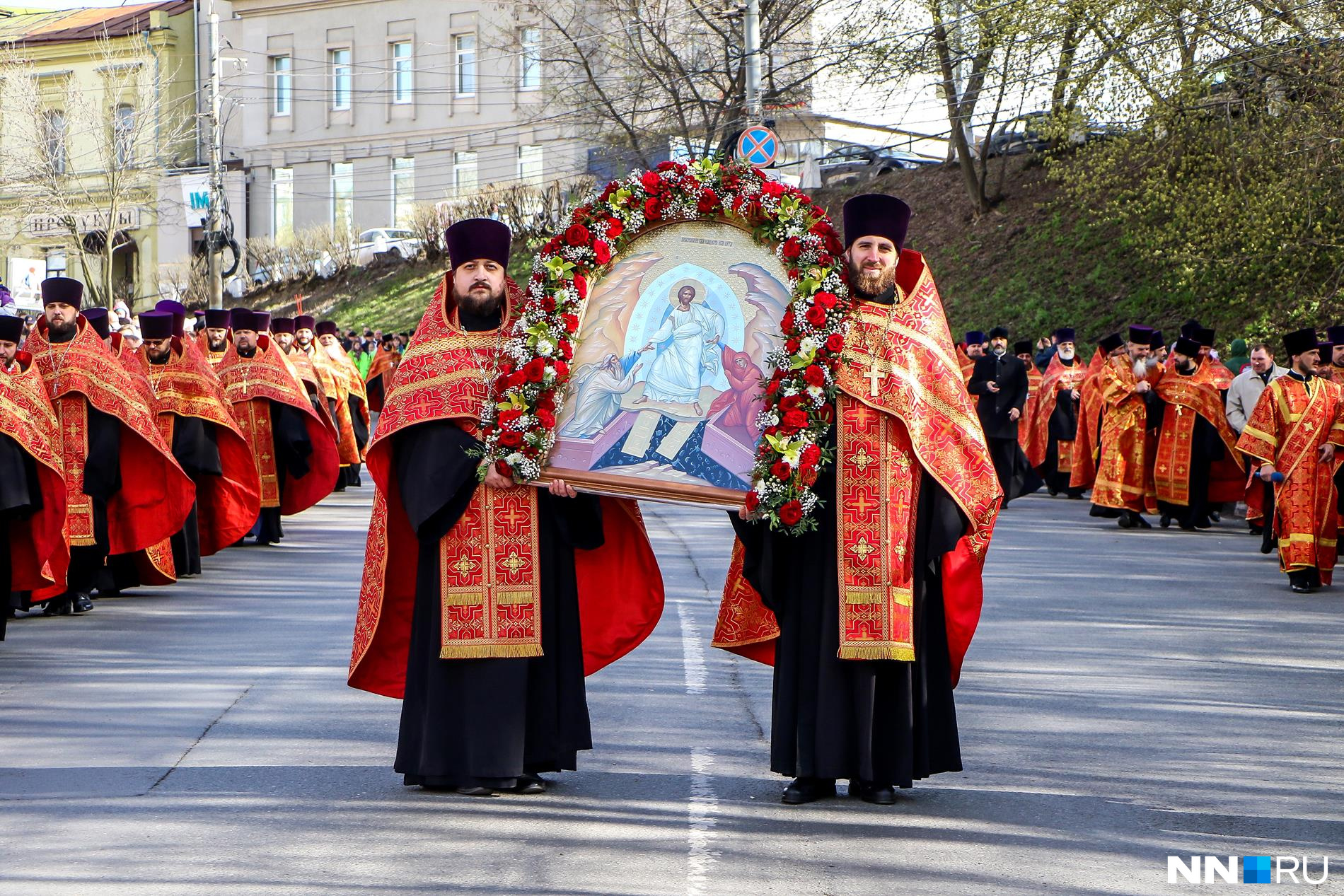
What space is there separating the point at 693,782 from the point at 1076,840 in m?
1.56

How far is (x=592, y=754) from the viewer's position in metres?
7.48

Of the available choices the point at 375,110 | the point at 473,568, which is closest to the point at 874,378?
the point at 473,568

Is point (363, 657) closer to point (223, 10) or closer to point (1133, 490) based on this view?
point (1133, 490)

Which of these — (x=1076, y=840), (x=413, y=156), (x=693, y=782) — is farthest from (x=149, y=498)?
(x=413, y=156)

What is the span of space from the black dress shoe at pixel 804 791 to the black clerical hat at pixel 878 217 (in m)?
2.03

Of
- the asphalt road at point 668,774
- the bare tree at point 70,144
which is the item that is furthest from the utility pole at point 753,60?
the bare tree at point 70,144

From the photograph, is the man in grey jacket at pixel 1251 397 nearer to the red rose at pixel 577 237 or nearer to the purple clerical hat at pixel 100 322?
the purple clerical hat at pixel 100 322

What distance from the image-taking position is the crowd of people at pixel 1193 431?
13875mm

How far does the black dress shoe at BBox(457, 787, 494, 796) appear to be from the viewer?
6660mm

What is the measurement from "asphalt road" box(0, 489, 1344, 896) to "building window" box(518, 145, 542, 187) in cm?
4646

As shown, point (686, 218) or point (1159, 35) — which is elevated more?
point (1159, 35)

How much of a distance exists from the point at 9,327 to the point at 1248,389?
476 inches

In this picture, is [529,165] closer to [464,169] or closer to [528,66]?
[464,169]

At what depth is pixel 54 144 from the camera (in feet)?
155
